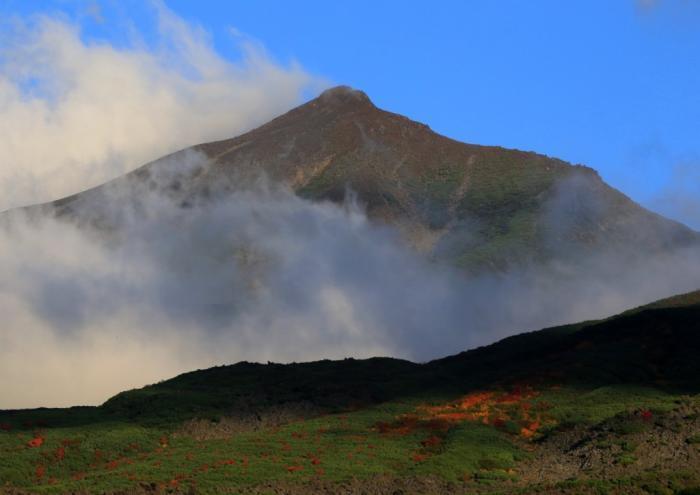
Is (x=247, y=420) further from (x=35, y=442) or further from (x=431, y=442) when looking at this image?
(x=431, y=442)

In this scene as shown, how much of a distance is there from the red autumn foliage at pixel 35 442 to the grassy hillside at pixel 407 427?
2.25 feet

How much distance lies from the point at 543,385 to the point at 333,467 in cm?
3291

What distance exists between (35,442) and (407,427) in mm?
28647

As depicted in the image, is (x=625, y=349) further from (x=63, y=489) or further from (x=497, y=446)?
(x=63, y=489)

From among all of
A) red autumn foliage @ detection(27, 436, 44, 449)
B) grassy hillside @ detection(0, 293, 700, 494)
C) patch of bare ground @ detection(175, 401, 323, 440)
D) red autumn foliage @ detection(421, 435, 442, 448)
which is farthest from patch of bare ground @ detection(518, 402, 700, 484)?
red autumn foliage @ detection(27, 436, 44, 449)

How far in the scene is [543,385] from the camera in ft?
362

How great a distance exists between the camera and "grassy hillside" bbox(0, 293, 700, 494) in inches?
3120

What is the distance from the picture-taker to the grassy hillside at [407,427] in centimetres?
7925

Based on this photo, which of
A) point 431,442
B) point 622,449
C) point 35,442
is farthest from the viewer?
point 35,442

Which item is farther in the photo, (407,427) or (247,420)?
(247,420)

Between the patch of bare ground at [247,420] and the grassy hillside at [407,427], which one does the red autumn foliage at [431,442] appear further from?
the patch of bare ground at [247,420]

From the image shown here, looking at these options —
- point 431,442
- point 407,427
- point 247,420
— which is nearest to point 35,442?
point 247,420

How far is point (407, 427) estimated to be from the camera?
98688 millimetres

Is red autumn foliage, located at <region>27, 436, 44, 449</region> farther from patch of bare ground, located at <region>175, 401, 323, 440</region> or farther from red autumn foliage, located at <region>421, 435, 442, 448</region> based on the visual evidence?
red autumn foliage, located at <region>421, 435, 442, 448</region>
